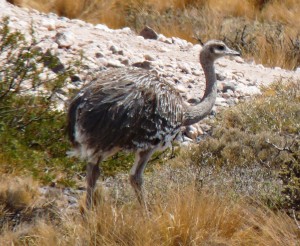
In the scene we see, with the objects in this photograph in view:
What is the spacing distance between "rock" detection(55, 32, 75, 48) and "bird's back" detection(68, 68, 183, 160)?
12.6ft

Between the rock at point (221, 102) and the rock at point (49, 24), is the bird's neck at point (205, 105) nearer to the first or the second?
the rock at point (221, 102)

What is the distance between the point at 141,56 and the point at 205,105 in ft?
12.1

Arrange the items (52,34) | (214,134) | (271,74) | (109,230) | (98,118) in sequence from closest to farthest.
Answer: (109,230) < (98,118) < (214,134) < (52,34) < (271,74)

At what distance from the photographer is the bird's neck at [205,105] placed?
785cm

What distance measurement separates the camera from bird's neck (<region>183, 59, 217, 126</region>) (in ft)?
25.8

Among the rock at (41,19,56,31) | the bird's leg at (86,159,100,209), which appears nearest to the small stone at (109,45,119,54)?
the rock at (41,19,56,31)

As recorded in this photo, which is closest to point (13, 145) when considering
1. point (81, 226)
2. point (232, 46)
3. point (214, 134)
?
point (81, 226)

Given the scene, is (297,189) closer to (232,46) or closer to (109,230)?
(109,230)

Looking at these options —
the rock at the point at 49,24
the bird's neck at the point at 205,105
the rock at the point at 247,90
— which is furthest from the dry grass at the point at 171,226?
the rock at the point at 49,24

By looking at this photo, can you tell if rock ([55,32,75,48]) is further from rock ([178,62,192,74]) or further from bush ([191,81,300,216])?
bush ([191,81,300,216])

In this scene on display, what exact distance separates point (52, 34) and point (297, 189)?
212 inches

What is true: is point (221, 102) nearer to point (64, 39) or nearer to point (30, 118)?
point (64, 39)

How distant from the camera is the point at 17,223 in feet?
23.0

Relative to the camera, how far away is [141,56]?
1168 centimetres
